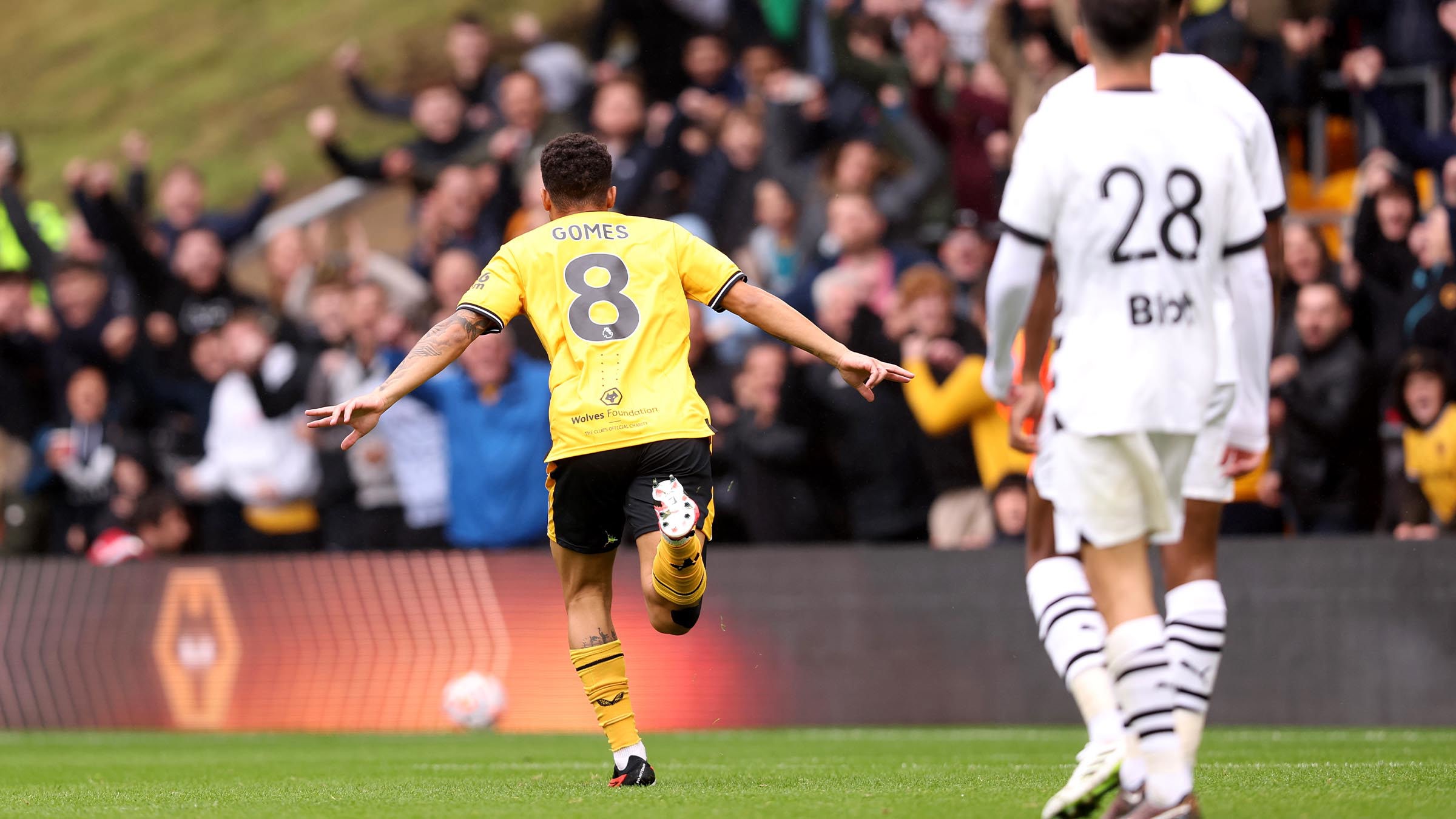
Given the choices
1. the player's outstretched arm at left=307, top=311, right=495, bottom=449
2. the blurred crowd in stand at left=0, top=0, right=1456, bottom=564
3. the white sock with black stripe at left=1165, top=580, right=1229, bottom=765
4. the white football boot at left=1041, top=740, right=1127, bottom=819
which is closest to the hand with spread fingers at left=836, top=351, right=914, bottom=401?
the player's outstretched arm at left=307, top=311, right=495, bottom=449

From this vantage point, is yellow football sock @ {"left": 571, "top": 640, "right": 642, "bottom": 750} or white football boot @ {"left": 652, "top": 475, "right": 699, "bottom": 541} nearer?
white football boot @ {"left": 652, "top": 475, "right": 699, "bottom": 541}

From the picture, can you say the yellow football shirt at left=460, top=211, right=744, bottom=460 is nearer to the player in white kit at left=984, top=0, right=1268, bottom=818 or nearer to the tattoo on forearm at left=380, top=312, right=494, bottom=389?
the tattoo on forearm at left=380, top=312, right=494, bottom=389

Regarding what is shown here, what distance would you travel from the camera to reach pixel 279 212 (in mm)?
20844

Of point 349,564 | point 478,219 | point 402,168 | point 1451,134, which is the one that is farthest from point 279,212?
point 1451,134

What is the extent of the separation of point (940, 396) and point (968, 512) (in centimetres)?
83

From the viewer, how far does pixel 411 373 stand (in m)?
6.60

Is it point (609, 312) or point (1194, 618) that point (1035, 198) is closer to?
point (1194, 618)

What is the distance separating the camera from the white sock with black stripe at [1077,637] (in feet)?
18.0

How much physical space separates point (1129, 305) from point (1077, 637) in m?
Result: 1.11

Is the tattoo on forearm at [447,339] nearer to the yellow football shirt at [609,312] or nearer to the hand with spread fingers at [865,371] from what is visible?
the yellow football shirt at [609,312]

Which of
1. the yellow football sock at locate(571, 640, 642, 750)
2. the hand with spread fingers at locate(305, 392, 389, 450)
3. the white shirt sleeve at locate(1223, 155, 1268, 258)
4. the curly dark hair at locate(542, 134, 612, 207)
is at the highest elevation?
the curly dark hair at locate(542, 134, 612, 207)

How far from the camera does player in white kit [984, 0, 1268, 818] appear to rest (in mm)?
4961

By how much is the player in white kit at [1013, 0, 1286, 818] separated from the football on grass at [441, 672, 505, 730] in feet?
23.2

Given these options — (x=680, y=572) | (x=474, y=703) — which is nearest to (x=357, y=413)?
(x=680, y=572)
